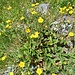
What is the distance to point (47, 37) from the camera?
13.1 ft

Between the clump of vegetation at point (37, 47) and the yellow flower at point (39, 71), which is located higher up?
the clump of vegetation at point (37, 47)

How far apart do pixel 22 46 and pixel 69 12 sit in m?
1.19

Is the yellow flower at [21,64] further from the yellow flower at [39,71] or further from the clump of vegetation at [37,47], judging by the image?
the yellow flower at [39,71]

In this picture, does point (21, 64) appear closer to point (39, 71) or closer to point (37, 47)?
point (39, 71)

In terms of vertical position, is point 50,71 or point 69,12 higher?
point 69,12

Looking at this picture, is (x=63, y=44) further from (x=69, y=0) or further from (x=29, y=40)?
(x=69, y=0)

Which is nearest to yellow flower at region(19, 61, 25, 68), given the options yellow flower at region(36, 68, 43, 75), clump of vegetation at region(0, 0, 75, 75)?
clump of vegetation at region(0, 0, 75, 75)

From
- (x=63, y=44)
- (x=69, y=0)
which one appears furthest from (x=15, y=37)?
(x=69, y=0)

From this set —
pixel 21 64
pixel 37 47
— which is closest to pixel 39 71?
pixel 21 64

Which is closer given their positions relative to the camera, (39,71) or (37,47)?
(39,71)

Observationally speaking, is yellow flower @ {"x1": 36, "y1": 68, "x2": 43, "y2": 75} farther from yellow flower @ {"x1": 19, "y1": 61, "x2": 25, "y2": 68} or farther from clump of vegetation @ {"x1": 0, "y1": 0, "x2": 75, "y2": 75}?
yellow flower @ {"x1": 19, "y1": 61, "x2": 25, "y2": 68}

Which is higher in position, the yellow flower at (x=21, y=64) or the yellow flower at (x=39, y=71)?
the yellow flower at (x=21, y=64)

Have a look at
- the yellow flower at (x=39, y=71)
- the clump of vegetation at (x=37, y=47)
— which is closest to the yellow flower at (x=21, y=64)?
the clump of vegetation at (x=37, y=47)

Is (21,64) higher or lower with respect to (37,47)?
lower
